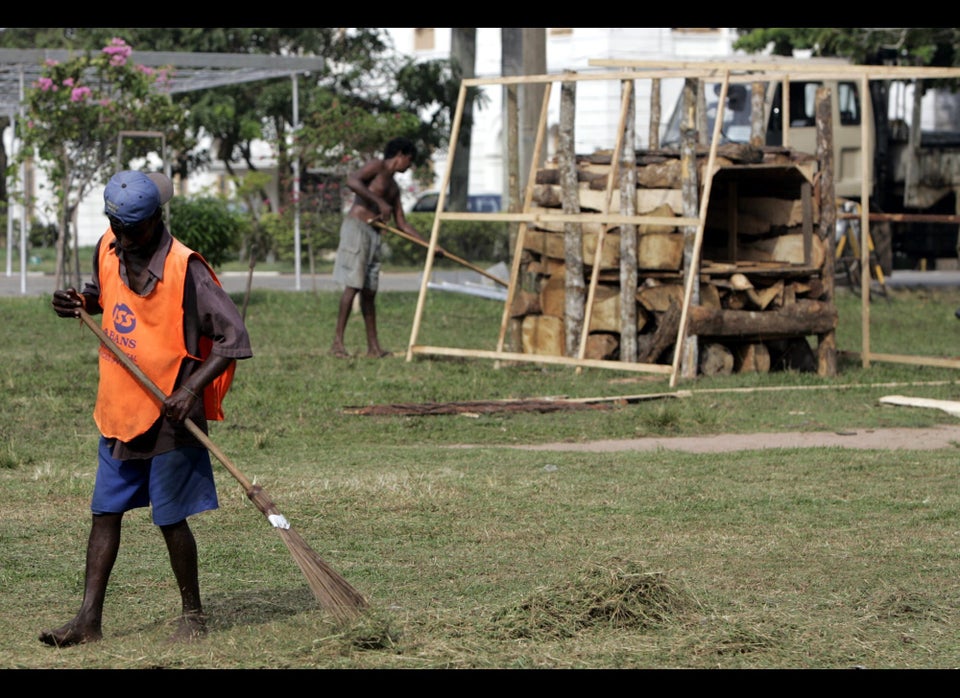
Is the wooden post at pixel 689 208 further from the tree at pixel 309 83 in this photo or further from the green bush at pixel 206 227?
the tree at pixel 309 83

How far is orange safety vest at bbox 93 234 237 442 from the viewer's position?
496 centimetres

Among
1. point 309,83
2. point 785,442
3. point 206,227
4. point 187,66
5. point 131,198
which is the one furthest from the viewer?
point 309,83

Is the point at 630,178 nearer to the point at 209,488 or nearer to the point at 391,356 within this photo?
the point at 391,356

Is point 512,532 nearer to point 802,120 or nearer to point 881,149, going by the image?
point 802,120

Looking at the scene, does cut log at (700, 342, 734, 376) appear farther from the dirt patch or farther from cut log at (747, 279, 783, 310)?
the dirt patch

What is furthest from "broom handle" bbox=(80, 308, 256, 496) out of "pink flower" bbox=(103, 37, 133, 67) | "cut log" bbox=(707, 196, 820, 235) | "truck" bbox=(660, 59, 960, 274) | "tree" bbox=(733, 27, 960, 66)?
"tree" bbox=(733, 27, 960, 66)

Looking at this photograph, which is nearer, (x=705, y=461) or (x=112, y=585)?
(x=112, y=585)

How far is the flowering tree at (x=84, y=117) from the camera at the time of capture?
1683 cm

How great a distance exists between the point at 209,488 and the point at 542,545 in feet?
6.09

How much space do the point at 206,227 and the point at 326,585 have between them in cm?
1327

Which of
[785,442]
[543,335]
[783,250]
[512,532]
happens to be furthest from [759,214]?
[512,532]

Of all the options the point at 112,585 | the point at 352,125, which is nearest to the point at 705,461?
the point at 112,585

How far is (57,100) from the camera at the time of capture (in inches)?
660

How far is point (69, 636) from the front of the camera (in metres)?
4.91
